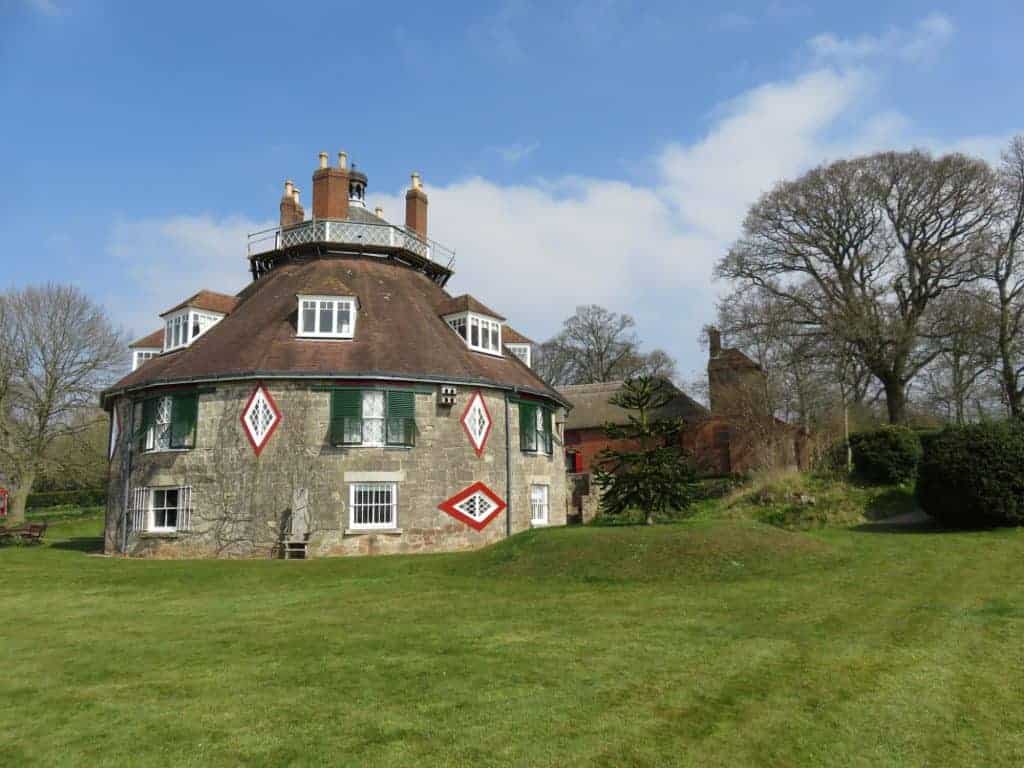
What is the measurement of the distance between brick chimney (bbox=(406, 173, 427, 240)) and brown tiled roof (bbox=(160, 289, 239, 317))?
24.6 feet

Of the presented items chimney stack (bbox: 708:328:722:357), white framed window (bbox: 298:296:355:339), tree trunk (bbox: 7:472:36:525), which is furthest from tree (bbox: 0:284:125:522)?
chimney stack (bbox: 708:328:722:357)

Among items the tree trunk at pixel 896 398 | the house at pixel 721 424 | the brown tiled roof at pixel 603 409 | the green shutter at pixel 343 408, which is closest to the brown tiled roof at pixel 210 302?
the green shutter at pixel 343 408

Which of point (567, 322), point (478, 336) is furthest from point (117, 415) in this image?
point (567, 322)

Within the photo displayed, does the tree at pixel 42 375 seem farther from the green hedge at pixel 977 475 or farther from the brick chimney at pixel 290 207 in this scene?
the green hedge at pixel 977 475

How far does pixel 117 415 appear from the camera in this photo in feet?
79.1

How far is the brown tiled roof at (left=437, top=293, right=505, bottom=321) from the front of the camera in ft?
81.9

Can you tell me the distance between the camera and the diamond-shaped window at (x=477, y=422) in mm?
21984

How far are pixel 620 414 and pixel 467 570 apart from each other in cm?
2677

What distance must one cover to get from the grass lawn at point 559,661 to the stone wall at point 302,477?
14.0 ft

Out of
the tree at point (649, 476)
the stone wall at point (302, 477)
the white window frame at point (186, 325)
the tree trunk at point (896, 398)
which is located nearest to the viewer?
the tree at point (649, 476)

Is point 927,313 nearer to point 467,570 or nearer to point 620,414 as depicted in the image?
point 620,414

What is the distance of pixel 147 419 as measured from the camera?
22234 mm

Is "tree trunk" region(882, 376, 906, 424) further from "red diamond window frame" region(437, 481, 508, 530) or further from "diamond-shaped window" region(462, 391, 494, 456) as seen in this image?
"diamond-shaped window" region(462, 391, 494, 456)

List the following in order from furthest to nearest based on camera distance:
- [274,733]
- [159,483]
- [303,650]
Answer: [159,483] < [303,650] < [274,733]
